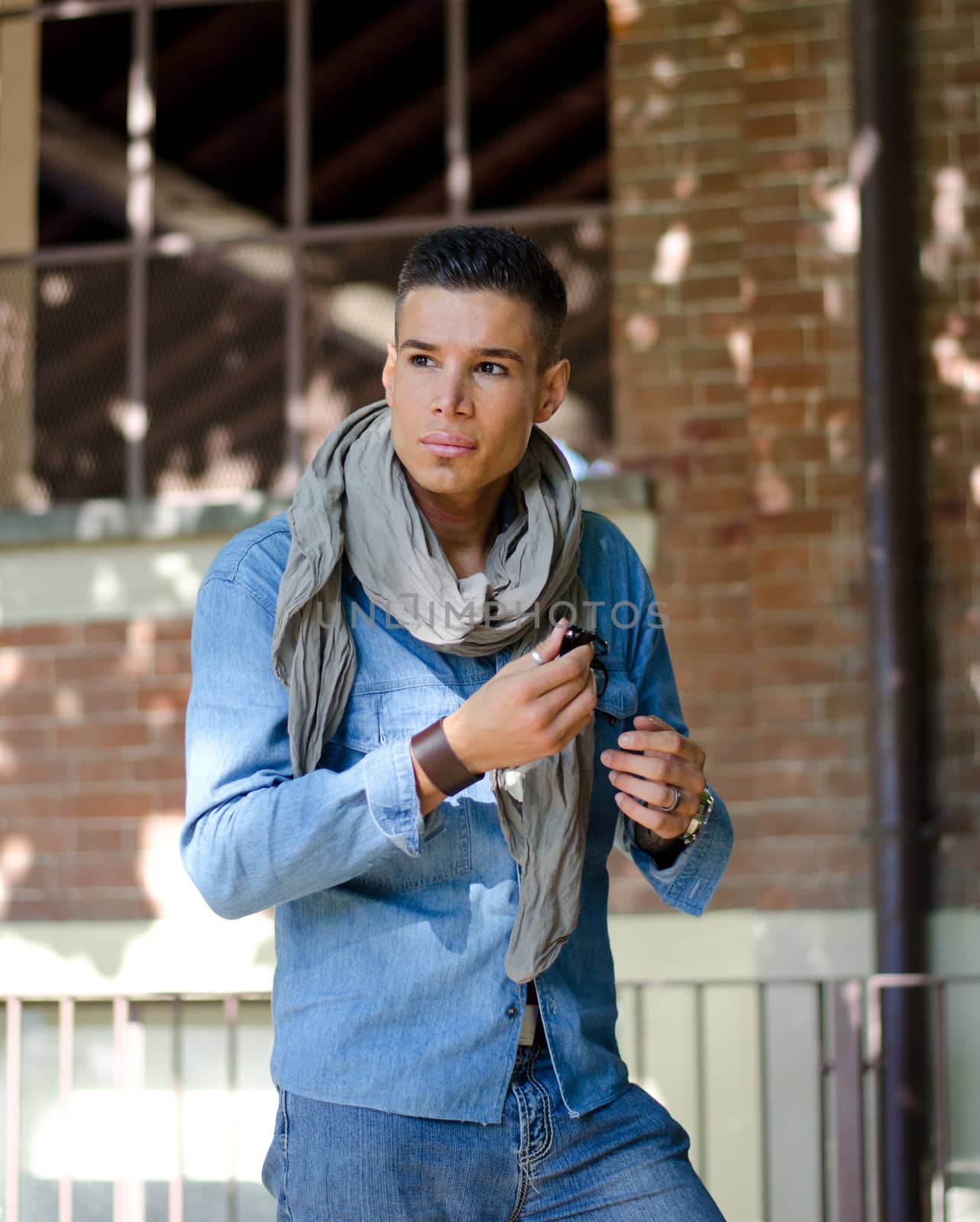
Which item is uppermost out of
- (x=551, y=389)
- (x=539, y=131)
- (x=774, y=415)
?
(x=539, y=131)

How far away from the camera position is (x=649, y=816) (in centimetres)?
203

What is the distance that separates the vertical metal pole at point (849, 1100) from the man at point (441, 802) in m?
2.23

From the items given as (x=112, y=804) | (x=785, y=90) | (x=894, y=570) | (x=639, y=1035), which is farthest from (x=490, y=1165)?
(x=785, y=90)

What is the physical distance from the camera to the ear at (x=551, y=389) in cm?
227

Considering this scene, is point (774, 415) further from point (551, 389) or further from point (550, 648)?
point (550, 648)

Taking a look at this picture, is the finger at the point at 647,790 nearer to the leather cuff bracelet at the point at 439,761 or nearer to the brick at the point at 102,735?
the leather cuff bracelet at the point at 439,761

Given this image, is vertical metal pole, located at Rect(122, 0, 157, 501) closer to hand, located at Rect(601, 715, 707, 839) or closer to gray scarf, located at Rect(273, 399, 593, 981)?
gray scarf, located at Rect(273, 399, 593, 981)

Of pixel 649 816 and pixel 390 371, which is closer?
pixel 649 816

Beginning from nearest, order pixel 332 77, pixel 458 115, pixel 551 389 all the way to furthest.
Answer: pixel 551 389, pixel 458 115, pixel 332 77

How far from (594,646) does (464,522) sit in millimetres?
309

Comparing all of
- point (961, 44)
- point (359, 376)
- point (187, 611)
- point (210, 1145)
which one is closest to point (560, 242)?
point (359, 376)

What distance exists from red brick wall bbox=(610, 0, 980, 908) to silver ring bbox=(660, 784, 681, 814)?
3.69 metres

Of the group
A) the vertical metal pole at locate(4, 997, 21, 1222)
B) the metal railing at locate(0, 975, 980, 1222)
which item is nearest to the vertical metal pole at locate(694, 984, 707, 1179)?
the metal railing at locate(0, 975, 980, 1222)

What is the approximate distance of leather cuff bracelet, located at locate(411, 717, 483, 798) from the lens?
72.1 inches
